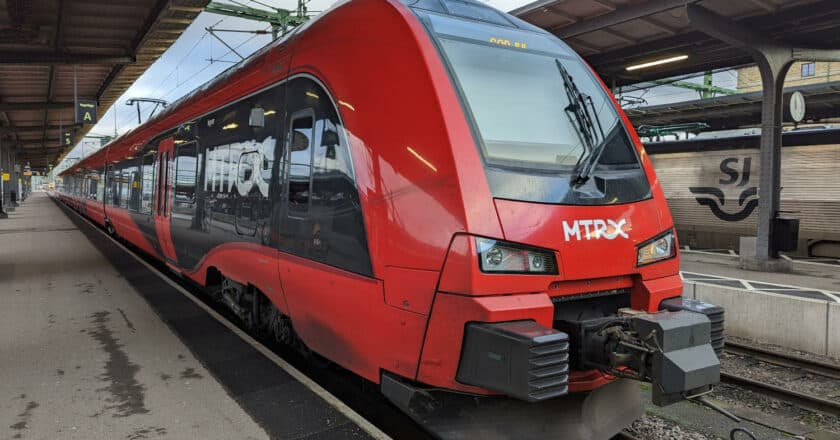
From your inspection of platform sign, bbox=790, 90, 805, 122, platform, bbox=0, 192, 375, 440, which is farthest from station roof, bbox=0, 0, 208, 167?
platform sign, bbox=790, 90, 805, 122

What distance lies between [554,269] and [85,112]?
19.1 metres

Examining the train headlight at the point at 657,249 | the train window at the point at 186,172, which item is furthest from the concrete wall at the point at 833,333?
the train window at the point at 186,172

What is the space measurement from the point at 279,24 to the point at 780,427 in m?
17.9

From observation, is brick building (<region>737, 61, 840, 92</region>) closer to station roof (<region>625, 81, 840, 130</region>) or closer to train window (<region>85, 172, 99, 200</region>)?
station roof (<region>625, 81, 840, 130</region>)

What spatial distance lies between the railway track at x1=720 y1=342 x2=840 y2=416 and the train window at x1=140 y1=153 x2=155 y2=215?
8.44 metres

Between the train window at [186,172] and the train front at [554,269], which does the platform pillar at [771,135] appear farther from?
the train window at [186,172]

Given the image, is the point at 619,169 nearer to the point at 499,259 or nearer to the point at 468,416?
the point at 499,259

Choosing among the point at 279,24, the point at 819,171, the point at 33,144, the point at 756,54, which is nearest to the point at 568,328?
the point at 756,54

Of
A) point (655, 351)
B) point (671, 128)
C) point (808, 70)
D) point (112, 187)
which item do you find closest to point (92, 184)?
point (112, 187)

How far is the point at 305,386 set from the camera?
4359 mm

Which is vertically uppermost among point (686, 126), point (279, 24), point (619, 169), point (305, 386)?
point (279, 24)

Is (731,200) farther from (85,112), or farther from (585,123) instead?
(85,112)

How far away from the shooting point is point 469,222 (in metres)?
2.86

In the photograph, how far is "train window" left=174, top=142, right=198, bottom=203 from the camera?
6.96m
